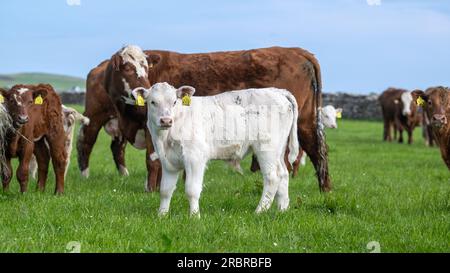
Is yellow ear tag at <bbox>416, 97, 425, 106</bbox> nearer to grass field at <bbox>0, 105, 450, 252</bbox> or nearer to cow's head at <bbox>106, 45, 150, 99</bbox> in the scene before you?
grass field at <bbox>0, 105, 450, 252</bbox>

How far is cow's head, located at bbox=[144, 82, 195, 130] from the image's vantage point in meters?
8.16

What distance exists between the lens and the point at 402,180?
13328 mm

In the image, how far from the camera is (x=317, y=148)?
11117 millimetres

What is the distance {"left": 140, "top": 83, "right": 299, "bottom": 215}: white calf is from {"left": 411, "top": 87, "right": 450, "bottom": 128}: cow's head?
2.55 metres

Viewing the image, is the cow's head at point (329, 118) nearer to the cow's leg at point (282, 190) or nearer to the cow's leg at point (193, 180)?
the cow's leg at point (282, 190)

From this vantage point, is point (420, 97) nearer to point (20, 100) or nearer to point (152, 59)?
point (152, 59)

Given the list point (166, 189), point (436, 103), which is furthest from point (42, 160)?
point (436, 103)

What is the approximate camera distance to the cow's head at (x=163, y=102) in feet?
26.8

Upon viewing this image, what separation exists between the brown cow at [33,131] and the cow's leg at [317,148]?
355 cm

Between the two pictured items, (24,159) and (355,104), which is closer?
(24,159)

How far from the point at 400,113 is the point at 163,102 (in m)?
20.6

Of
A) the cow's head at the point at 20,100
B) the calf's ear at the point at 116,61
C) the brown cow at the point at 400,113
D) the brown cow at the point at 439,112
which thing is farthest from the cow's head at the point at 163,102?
the brown cow at the point at 400,113
